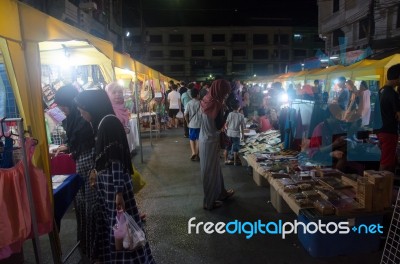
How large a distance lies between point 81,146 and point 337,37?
100ft

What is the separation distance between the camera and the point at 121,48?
950 inches

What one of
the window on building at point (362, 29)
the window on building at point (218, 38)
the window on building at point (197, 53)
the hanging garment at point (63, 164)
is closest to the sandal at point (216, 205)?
the hanging garment at point (63, 164)

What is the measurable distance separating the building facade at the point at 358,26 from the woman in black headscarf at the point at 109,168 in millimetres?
14593

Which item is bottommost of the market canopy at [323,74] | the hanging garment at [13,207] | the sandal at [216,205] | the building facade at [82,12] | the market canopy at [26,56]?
the sandal at [216,205]

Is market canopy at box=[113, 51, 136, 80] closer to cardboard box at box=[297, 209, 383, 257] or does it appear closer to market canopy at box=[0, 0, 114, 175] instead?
market canopy at box=[0, 0, 114, 175]

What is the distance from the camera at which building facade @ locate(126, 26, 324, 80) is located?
56562mm

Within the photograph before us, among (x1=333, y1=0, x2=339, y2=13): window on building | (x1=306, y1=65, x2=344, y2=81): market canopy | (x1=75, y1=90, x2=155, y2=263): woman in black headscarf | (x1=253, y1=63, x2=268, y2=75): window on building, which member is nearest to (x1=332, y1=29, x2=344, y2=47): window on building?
(x1=333, y1=0, x2=339, y2=13): window on building

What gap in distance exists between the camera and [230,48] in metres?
57.2

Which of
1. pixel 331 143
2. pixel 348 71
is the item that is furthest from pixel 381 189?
pixel 348 71

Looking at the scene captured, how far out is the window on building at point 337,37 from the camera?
1098 inches

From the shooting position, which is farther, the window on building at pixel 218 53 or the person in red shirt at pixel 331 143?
the window on building at pixel 218 53

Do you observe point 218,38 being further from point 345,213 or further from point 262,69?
point 345,213

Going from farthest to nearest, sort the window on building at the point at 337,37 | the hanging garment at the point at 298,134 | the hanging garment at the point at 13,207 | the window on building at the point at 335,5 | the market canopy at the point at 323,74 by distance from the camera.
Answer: the window on building at the point at 335,5 → the window on building at the point at 337,37 → the market canopy at the point at 323,74 → the hanging garment at the point at 298,134 → the hanging garment at the point at 13,207

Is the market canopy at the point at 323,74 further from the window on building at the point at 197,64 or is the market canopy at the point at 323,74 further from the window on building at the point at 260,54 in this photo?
the window on building at the point at 260,54
